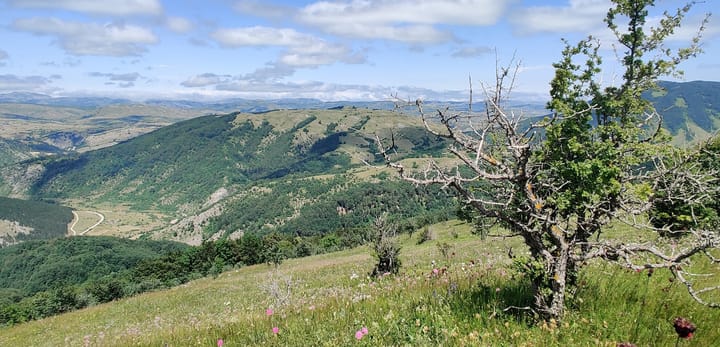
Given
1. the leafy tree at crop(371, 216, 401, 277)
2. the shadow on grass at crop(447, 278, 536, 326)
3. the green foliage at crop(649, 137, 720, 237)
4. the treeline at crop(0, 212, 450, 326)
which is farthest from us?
the treeline at crop(0, 212, 450, 326)

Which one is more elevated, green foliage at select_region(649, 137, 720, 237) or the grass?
green foliage at select_region(649, 137, 720, 237)

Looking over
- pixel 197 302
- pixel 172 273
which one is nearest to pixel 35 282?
pixel 172 273

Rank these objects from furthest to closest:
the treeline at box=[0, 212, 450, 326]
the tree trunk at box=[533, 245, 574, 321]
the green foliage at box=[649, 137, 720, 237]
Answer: the treeline at box=[0, 212, 450, 326] → the tree trunk at box=[533, 245, 574, 321] → the green foliage at box=[649, 137, 720, 237]

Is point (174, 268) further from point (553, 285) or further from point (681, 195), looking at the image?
point (681, 195)

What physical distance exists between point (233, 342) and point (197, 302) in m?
27.8

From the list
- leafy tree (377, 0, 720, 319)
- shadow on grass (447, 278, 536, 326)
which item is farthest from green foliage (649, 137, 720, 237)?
shadow on grass (447, 278, 536, 326)

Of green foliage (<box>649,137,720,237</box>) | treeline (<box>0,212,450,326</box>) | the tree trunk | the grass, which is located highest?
green foliage (<box>649,137,720,237</box>)

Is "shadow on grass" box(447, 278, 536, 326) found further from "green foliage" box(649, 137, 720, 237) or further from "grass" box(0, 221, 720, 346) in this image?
"green foliage" box(649, 137, 720, 237)

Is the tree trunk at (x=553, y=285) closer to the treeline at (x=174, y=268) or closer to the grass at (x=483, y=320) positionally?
the grass at (x=483, y=320)

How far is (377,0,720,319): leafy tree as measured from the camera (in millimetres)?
4176

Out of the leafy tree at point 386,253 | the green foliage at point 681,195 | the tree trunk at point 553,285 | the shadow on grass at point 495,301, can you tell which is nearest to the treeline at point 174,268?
the leafy tree at point 386,253

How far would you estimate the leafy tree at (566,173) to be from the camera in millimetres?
4176

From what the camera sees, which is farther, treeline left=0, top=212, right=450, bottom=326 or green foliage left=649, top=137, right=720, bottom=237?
treeline left=0, top=212, right=450, bottom=326

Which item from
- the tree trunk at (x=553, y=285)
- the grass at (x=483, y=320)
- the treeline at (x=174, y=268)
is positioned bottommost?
the treeline at (x=174, y=268)
